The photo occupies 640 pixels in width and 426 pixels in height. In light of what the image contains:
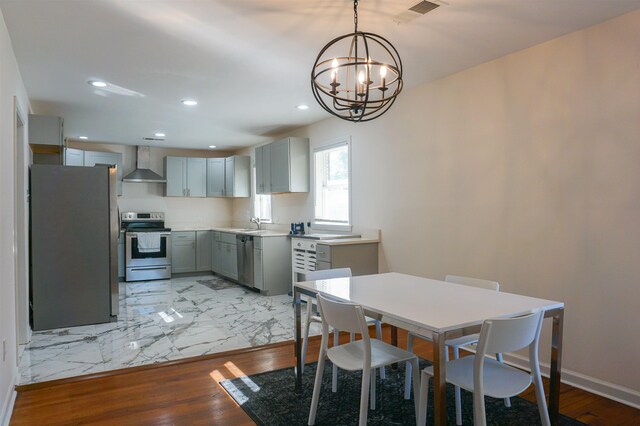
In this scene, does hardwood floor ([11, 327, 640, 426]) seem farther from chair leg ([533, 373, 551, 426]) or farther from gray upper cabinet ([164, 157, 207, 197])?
gray upper cabinet ([164, 157, 207, 197])

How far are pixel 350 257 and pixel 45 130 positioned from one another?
343 centimetres

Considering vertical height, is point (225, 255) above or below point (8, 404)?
above

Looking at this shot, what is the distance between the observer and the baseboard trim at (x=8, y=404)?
2340mm

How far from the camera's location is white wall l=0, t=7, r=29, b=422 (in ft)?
8.03

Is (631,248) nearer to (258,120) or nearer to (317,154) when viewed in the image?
(317,154)

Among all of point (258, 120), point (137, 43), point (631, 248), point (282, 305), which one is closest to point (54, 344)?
point (282, 305)

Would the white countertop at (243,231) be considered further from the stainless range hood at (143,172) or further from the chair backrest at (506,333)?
the chair backrest at (506,333)

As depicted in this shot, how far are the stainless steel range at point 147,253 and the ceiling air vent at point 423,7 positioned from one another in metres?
5.81

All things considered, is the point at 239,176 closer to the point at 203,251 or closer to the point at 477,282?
the point at 203,251

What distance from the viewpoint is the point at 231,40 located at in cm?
292

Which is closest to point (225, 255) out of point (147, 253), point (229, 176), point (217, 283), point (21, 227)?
point (217, 283)

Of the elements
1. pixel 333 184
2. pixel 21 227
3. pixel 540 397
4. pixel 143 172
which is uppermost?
pixel 143 172

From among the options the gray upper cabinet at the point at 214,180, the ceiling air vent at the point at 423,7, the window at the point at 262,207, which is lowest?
the window at the point at 262,207

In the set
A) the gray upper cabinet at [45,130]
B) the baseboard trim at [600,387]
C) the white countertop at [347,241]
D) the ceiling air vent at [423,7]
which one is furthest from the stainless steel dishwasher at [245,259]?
the ceiling air vent at [423,7]
